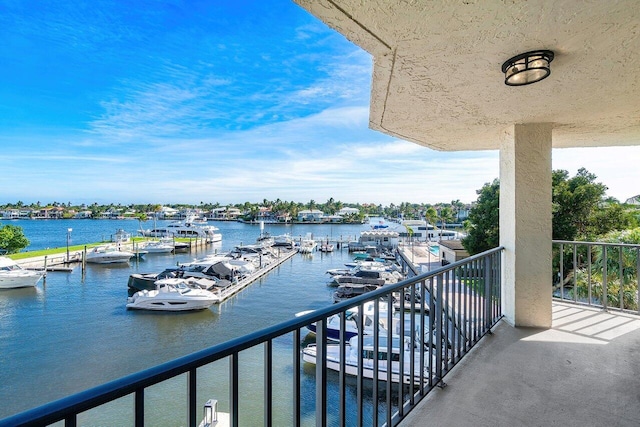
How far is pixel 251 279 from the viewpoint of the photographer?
24.3 m

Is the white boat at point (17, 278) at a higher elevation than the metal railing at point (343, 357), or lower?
lower

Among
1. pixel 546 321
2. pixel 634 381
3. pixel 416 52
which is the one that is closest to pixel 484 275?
pixel 546 321

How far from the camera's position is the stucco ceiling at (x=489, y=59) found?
1.49 meters

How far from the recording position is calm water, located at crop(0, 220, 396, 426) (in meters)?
9.80

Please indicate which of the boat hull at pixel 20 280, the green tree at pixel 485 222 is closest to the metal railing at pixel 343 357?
the green tree at pixel 485 222

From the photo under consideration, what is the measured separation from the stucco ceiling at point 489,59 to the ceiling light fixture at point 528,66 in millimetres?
47

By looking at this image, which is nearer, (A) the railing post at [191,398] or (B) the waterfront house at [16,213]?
(A) the railing post at [191,398]

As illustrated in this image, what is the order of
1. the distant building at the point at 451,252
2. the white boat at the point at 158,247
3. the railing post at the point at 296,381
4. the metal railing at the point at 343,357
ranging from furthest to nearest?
1. the white boat at the point at 158,247
2. the distant building at the point at 451,252
3. the railing post at the point at 296,381
4. the metal railing at the point at 343,357

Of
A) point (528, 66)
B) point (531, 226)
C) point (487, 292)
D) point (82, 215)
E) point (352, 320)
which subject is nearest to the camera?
point (528, 66)

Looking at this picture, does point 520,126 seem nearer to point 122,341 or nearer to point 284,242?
point 122,341

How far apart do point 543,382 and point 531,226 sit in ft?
5.40

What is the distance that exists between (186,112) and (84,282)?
2484 centimetres

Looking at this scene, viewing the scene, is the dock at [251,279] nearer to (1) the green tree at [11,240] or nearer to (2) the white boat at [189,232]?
(2) the white boat at [189,232]

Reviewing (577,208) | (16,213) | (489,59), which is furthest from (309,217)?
(16,213)
